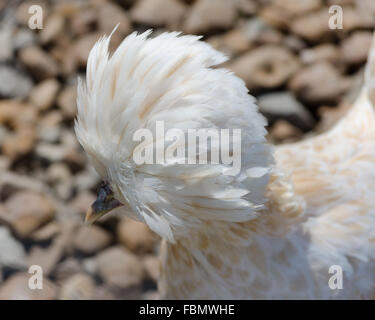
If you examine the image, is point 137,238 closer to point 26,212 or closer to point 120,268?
point 120,268

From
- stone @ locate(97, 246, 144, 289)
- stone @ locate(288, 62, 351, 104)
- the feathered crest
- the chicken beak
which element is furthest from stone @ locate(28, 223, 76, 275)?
stone @ locate(288, 62, 351, 104)

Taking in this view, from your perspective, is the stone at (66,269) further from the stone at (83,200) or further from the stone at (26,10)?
the stone at (26,10)

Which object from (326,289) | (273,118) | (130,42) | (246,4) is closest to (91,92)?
(130,42)

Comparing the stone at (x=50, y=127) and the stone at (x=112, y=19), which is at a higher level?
the stone at (x=112, y=19)

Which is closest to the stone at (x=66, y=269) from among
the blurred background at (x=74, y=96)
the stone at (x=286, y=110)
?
the blurred background at (x=74, y=96)

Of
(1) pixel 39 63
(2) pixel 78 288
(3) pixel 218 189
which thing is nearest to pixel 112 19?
(1) pixel 39 63

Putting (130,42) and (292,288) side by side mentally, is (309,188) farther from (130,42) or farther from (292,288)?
(130,42)

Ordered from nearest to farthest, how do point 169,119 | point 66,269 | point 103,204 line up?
point 169,119, point 103,204, point 66,269

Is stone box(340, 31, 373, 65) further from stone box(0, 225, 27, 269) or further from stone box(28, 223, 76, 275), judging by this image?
stone box(0, 225, 27, 269)
